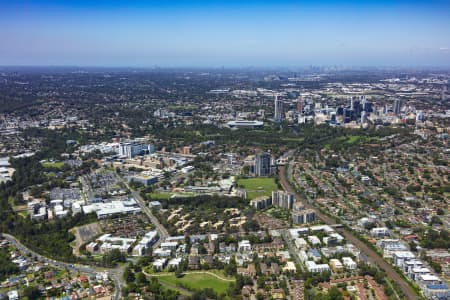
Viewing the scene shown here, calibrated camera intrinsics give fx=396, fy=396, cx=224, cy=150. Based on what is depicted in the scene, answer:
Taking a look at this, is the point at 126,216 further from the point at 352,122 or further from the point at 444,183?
the point at 352,122

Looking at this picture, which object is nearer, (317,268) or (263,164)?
(317,268)

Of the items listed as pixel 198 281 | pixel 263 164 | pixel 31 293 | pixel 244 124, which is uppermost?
pixel 244 124

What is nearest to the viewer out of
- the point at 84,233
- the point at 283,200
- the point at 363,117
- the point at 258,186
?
the point at 84,233

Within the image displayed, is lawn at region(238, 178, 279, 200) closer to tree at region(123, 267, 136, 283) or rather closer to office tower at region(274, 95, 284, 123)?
tree at region(123, 267, 136, 283)

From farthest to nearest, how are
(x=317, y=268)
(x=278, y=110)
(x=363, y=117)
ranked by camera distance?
(x=278, y=110)
(x=363, y=117)
(x=317, y=268)

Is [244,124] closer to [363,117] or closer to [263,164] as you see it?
[363,117]

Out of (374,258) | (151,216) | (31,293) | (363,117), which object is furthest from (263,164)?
(363,117)

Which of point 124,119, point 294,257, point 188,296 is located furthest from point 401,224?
point 124,119
